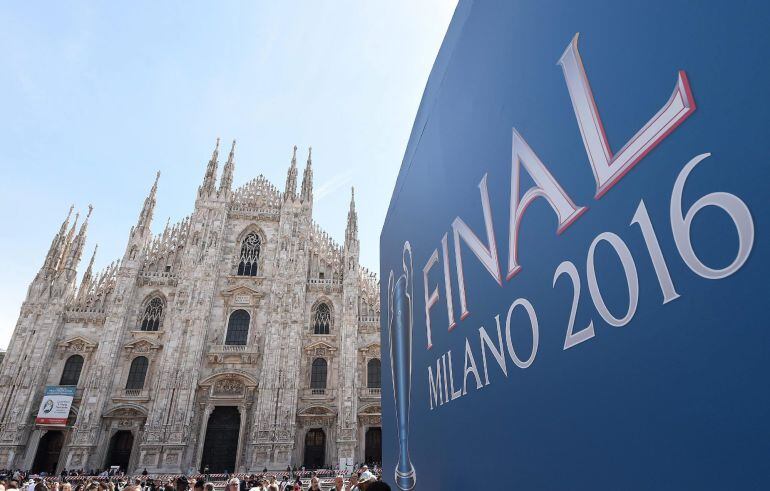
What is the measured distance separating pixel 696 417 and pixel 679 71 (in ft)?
4.28

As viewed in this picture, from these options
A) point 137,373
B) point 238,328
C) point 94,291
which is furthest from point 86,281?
point 238,328

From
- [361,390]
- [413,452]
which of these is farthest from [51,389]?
[413,452]

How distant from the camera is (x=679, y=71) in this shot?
1648mm

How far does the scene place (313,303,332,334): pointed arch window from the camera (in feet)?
78.1

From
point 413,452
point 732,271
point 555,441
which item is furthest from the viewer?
point 413,452

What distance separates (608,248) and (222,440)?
76.5 ft

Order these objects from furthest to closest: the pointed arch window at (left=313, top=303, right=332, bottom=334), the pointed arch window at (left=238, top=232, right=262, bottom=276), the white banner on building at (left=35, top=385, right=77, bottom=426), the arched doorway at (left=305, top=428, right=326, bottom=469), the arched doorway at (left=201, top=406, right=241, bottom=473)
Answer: the pointed arch window at (left=238, top=232, right=262, bottom=276) → the pointed arch window at (left=313, top=303, right=332, bottom=334) → the arched doorway at (left=305, top=428, right=326, bottom=469) → the arched doorway at (left=201, top=406, right=241, bottom=473) → the white banner on building at (left=35, top=385, right=77, bottom=426)

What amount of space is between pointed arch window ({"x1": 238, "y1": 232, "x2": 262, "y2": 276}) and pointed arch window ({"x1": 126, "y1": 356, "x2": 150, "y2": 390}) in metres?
6.64

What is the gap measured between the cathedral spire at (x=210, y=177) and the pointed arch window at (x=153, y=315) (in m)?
6.93

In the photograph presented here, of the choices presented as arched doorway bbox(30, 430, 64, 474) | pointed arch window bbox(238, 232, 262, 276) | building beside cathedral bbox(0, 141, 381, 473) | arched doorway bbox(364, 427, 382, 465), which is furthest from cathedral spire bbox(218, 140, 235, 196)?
arched doorway bbox(364, 427, 382, 465)

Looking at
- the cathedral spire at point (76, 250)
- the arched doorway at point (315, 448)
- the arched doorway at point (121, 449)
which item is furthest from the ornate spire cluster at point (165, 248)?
the arched doorway at point (315, 448)

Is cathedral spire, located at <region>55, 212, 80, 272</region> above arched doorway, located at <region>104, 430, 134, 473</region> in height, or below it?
above

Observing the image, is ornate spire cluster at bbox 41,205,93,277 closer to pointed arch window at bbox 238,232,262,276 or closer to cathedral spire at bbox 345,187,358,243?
pointed arch window at bbox 238,232,262,276

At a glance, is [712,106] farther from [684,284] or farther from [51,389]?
[51,389]
